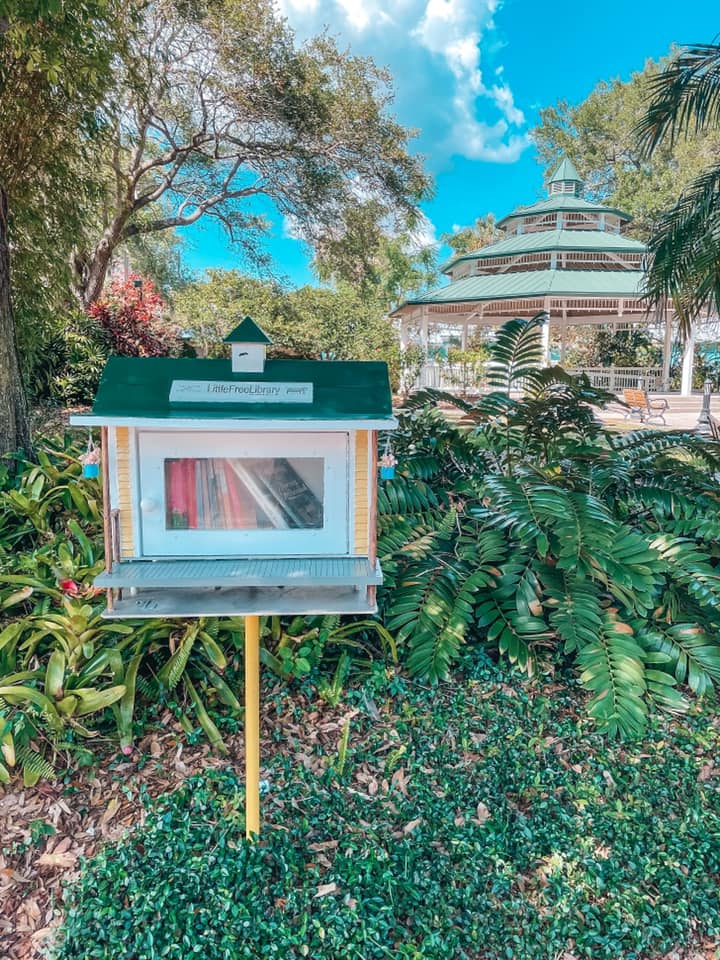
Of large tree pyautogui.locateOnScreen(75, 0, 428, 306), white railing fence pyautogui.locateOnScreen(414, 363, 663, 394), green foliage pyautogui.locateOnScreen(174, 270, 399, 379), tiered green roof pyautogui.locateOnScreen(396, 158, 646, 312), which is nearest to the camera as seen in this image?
large tree pyautogui.locateOnScreen(75, 0, 428, 306)

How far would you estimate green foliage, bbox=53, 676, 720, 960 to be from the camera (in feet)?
5.67

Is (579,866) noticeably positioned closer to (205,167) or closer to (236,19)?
(236,19)

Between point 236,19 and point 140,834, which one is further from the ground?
point 236,19

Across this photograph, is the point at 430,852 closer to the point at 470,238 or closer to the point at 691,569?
the point at 691,569

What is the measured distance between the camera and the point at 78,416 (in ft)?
5.29

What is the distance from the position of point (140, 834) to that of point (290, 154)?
11617mm

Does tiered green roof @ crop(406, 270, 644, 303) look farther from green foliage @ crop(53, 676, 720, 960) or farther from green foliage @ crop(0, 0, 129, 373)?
green foliage @ crop(53, 676, 720, 960)

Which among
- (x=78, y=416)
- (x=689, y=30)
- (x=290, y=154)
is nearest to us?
(x=78, y=416)

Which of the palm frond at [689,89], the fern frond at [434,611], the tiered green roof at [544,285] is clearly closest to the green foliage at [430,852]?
the fern frond at [434,611]

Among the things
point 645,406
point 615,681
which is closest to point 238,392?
point 615,681

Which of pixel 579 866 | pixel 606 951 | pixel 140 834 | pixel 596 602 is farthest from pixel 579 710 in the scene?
pixel 140 834

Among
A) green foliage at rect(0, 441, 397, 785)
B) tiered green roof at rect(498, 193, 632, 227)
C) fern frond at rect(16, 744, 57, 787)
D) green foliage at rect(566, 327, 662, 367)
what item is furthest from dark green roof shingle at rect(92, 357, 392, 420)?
green foliage at rect(566, 327, 662, 367)

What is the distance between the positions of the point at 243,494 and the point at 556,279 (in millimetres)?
12612

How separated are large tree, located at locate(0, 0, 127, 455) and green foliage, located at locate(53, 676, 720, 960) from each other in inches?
129
